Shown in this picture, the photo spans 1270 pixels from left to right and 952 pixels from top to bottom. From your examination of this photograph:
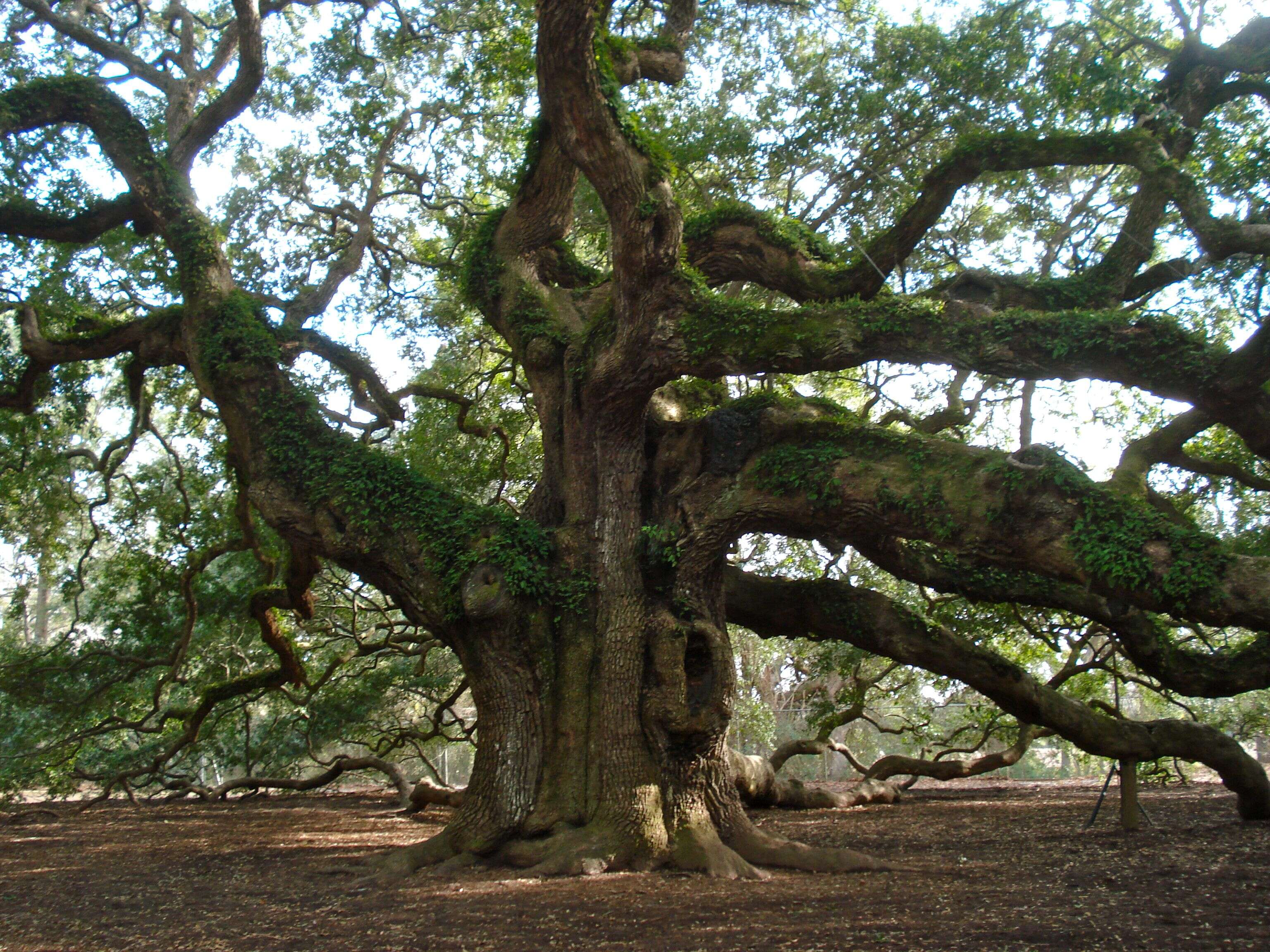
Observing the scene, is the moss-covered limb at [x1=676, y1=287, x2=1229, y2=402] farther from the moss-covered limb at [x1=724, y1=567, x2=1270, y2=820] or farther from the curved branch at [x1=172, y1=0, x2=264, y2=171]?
the curved branch at [x1=172, y1=0, x2=264, y2=171]

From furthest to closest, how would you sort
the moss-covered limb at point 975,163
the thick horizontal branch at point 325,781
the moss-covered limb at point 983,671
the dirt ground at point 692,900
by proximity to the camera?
the thick horizontal branch at point 325,781
the moss-covered limb at point 983,671
the moss-covered limb at point 975,163
the dirt ground at point 692,900

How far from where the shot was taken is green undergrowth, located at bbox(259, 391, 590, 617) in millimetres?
6641

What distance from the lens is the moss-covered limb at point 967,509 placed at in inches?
214

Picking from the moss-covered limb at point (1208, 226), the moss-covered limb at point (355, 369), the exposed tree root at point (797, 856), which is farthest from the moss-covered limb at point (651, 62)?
the exposed tree root at point (797, 856)

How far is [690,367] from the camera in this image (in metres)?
6.61

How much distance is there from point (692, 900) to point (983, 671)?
4016mm

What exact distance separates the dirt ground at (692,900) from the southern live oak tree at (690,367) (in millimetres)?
747

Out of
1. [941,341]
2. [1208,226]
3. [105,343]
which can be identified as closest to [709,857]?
[941,341]

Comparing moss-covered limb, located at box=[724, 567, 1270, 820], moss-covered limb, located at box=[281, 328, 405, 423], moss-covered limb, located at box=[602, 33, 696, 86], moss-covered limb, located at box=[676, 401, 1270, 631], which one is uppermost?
moss-covered limb, located at box=[602, 33, 696, 86]

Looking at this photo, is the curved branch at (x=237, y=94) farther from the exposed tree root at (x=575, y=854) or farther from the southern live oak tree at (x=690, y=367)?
the exposed tree root at (x=575, y=854)

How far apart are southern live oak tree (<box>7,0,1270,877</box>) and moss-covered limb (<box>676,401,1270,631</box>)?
0.03m

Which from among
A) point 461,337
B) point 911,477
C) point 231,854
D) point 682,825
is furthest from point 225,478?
point 911,477

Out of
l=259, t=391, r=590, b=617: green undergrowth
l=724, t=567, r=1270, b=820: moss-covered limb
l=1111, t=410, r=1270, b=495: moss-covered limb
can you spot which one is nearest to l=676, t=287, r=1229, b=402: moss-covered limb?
l=1111, t=410, r=1270, b=495: moss-covered limb

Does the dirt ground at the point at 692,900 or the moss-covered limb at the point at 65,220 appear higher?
the moss-covered limb at the point at 65,220
